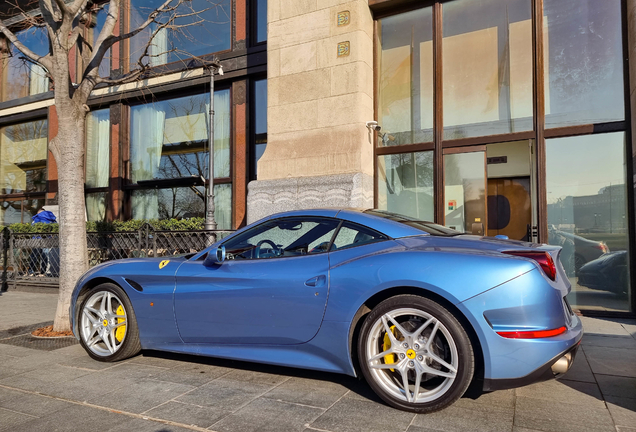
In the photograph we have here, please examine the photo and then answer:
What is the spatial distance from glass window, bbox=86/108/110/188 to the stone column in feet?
21.9

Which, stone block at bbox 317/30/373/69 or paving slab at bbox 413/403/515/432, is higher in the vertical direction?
stone block at bbox 317/30/373/69

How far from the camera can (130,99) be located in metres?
12.8

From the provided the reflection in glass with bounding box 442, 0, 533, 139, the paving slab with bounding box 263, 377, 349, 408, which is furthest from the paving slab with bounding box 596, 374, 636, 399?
the reflection in glass with bounding box 442, 0, 533, 139

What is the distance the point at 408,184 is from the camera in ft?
27.4

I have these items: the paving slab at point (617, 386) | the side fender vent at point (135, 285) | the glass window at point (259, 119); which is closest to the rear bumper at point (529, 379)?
the paving slab at point (617, 386)

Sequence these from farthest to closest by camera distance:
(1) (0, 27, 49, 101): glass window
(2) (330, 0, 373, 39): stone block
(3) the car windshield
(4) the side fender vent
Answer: (1) (0, 27, 49, 101): glass window, (2) (330, 0, 373, 39): stone block, (4) the side fender vent, (3) the car windshield

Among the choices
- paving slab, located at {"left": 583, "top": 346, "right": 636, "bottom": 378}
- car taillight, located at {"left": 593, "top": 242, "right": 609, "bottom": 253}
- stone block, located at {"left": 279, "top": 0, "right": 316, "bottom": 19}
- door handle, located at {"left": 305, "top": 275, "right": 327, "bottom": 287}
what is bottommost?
paving slab, located at {"left": 583, "top": 346, "right": 636, "bottom": 378}

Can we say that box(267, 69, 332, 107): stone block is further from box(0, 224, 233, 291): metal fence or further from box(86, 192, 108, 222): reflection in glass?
box(86, 192, 108, 222): reflection in glass

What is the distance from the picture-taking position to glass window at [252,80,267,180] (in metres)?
10.8

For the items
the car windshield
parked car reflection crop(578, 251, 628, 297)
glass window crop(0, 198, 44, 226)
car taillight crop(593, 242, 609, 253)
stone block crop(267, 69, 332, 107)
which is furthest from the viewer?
glass window crop(0, 198, 44, 226)

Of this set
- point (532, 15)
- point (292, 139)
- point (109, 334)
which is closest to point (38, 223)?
point (292, 139)

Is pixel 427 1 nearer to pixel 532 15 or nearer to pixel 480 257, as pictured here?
pixel 532 15

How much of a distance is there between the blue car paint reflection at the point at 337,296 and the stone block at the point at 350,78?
480 cm

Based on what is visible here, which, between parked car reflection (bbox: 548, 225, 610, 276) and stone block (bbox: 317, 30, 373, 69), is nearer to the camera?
parked car reflection (bbox: 548, 225, 610, 276)
